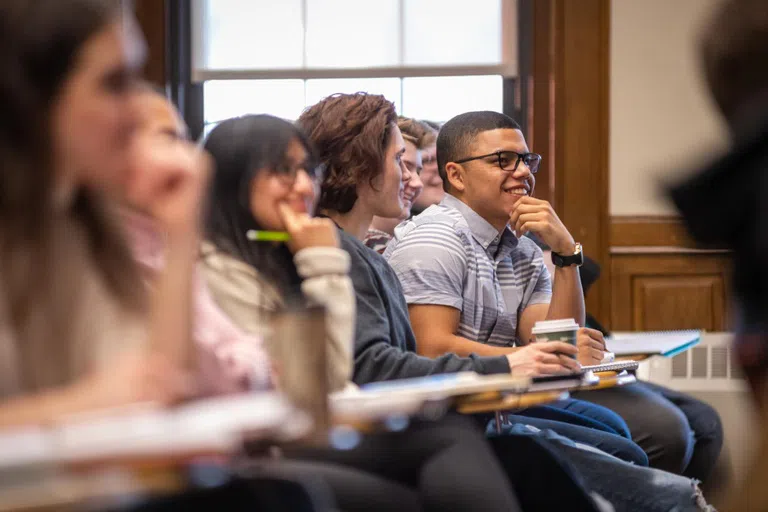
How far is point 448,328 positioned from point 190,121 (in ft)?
7.29

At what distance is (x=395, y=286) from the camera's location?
7.33ft

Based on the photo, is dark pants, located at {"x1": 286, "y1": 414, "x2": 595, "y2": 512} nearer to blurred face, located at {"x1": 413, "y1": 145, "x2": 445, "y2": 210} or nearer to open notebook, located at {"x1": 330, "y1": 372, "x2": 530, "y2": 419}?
open notebook, located at {"x1": 330, "y1": 372, "x2": 530, "y2": 419}

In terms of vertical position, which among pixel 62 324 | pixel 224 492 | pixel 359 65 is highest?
pixel 359 65

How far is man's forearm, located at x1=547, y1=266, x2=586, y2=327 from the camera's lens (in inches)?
106

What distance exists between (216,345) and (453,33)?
3.21 meters

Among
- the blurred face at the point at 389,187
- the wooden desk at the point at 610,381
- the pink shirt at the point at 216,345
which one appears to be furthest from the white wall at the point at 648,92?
the pink shirt at the point at 216,345

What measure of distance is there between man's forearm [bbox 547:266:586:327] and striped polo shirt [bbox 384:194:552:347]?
0.23 ft

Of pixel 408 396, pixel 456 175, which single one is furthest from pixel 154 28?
pixel 408 396

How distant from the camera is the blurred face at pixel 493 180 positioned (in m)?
2.77

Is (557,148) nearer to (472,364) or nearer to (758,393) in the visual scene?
(472,364)

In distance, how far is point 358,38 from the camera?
432 cm

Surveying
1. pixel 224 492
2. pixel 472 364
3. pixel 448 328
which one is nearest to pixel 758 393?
pixel 224 492

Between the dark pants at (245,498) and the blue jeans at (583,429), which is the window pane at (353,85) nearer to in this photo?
the blue jeans at (583,429)

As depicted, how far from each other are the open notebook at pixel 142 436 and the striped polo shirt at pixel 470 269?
157 cm
